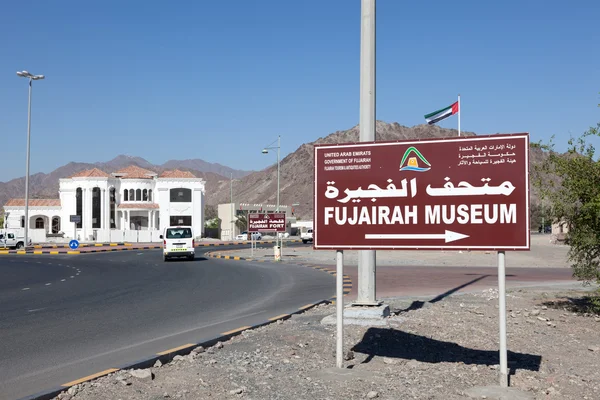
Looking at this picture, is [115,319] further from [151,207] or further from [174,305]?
[151,207]

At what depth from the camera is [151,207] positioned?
270 feet

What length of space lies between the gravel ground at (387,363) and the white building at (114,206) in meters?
71.9

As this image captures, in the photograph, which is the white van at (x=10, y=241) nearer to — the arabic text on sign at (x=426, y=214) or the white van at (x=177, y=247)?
the white van at (x=177, y=247)

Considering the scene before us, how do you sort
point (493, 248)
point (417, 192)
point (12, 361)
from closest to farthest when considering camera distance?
point (493, 248) → point (417, 192) → point (12, 361)

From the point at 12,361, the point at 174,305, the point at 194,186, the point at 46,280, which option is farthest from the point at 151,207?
the point at 12,361

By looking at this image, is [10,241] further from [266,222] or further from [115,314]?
[115,314]

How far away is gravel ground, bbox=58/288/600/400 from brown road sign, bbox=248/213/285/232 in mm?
23741

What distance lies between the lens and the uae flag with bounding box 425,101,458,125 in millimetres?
38312

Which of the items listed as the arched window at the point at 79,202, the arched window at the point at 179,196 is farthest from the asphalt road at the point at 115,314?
the arched window at the point at 79,202

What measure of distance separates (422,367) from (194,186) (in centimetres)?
7760

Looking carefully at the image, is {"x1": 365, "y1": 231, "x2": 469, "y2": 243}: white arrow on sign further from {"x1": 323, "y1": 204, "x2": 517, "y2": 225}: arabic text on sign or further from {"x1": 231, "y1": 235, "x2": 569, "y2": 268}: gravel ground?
{"x1": 231, "y1": 235, "x2": 569, "y2": 268}: gravel ground

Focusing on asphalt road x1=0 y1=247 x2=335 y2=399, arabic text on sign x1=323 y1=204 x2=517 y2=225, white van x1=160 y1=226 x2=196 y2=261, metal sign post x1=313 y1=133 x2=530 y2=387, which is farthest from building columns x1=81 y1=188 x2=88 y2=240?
arabic text on sign x1=323 y1=204 x2=517 y2=225

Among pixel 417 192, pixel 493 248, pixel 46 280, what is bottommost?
pixel 46 280

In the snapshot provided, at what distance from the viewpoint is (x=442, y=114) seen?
129 ft
